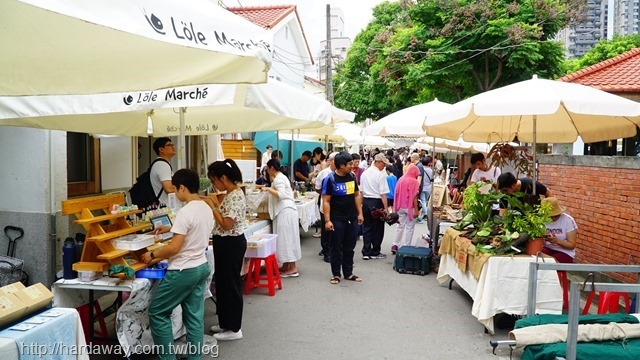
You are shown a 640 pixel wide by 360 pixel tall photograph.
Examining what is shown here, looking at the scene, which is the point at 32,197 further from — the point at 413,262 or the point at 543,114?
the point at 543,114

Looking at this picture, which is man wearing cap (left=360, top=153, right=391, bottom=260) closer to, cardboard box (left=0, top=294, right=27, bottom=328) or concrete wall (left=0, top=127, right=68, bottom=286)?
concrete wall (left=0, top=127, right=68, bottom=286)

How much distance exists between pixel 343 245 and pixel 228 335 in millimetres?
2732

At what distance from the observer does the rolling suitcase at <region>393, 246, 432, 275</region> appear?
797 cm

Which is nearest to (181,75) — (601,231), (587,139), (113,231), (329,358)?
(113,231)

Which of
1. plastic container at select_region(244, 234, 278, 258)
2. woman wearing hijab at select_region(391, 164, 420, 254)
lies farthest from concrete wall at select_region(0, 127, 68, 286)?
woman wearing hijab at select_region(391, 164, 420, 254)

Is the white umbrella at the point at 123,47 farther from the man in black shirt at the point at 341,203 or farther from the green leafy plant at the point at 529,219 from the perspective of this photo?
the man in black shirt at the point at 341,203

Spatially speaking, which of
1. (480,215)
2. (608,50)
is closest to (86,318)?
(480,215)

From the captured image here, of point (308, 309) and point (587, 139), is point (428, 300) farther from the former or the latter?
point (587, 139)

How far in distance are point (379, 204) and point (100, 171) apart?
4.92 m

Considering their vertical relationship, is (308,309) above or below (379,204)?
below

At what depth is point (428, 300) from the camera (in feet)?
21.5

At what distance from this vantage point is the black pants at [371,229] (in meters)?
9.12

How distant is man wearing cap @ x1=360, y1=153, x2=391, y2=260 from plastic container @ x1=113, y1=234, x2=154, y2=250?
210 inches

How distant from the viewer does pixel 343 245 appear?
7328 millimetres
